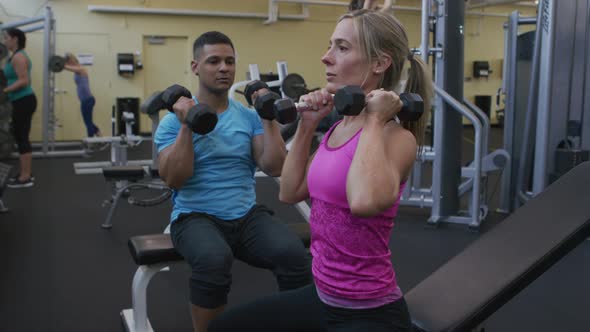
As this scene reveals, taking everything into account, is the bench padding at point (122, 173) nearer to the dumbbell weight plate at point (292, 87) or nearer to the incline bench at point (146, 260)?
the dumbbell weight plate at point (292, 87)

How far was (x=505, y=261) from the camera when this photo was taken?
1.49 meters

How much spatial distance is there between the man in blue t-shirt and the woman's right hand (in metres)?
0.57

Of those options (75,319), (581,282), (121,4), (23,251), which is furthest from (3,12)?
(581,282)

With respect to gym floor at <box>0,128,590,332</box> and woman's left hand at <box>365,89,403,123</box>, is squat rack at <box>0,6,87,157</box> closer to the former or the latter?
gym floor at <box>0,128,590,332</box>

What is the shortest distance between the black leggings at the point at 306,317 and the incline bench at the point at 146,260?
0.67 m

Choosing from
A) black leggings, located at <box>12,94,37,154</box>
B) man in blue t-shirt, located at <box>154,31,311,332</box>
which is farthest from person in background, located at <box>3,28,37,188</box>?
man in blue t-shirt, located at <box>154,31,311,332</box>

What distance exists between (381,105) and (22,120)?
449 cm

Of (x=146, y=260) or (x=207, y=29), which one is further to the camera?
(x=207, y=29)

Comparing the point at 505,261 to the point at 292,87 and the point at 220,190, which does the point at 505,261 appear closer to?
the point at 220,190

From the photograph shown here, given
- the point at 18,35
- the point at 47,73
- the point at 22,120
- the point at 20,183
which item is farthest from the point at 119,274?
the point at 47,73

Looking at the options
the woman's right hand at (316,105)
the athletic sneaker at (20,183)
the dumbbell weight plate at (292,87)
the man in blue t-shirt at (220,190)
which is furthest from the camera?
the athletic sneaker at (20,183)

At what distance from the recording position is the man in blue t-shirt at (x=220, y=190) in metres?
1.64

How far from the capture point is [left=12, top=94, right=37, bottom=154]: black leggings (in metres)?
4.70

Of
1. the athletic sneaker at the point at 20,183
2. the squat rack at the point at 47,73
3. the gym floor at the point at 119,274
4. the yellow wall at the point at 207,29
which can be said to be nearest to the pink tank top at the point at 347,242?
the gym floor at the point at 119,274
